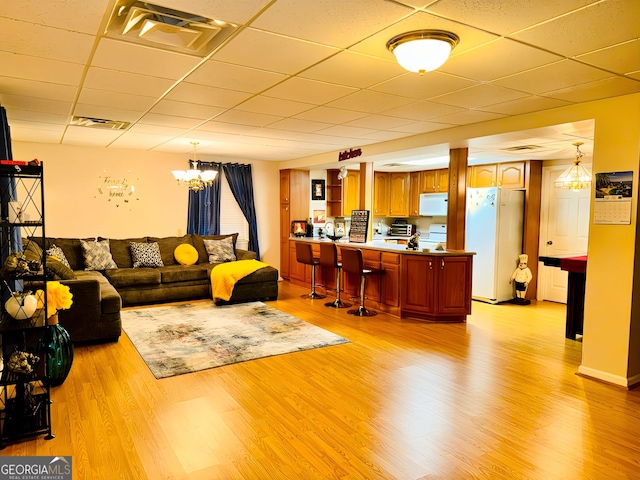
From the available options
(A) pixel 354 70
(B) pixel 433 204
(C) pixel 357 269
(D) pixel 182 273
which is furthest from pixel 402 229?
(A) pixel 354 70

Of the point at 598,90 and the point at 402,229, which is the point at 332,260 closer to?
the point at 402,229

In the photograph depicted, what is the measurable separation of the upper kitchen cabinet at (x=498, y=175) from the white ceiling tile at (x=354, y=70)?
484 centimetres

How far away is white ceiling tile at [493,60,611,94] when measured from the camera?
284 centimetres

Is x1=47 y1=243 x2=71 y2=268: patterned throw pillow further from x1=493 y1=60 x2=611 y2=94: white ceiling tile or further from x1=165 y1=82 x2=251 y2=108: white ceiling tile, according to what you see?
x1=493 y1=60 x2=611 y2=94: white ceiling tile

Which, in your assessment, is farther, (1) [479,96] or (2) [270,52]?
(1) [479,96]

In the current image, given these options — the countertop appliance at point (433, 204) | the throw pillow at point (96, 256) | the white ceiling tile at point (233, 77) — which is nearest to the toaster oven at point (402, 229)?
the countertop appliance at point (433, 204)

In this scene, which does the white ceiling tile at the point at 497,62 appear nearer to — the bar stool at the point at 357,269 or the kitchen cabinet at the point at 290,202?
the bar stool at the point at 357,269

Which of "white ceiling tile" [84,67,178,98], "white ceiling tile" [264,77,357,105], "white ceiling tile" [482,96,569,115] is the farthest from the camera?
"white ceiling tile" [482,96,569,115]

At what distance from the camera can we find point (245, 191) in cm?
818

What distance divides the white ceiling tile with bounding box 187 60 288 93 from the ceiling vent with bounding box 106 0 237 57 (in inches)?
11.3

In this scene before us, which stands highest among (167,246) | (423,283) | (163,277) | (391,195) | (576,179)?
(576,179)

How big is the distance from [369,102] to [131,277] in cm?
437

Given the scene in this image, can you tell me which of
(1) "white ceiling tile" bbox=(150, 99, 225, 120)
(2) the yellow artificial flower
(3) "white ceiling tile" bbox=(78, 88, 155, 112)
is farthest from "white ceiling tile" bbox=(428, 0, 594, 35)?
(2) the yellow artificial flower

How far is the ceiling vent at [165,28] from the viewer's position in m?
2.14
